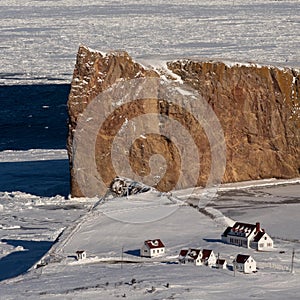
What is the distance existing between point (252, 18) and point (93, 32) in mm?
20099

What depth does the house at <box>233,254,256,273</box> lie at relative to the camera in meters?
27.6

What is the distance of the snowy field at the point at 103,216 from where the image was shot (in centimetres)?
2652

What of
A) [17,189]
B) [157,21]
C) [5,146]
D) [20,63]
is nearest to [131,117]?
[17,189]

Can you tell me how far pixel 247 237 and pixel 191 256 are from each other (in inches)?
107

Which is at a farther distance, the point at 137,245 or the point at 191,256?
the point at 137,245

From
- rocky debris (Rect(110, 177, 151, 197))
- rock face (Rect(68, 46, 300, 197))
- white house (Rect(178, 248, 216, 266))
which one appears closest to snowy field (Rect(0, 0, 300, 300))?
white house (Rect(178, 248, 216, 266))

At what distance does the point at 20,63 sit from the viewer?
273 feet

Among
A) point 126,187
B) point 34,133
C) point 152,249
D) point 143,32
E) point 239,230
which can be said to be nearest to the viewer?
point 152,249

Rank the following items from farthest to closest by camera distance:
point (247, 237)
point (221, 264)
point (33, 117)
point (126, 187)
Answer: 1. point (33, 117)
2. point (126, 187)
3. point (247, 237)
4. point (221, 264)

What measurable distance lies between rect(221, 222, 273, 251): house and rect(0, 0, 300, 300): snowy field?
38 cm

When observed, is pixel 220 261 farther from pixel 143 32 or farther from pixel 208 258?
pixel 143 32

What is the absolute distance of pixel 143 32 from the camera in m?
101

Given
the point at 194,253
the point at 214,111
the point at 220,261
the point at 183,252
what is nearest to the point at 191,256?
the point at 194,253

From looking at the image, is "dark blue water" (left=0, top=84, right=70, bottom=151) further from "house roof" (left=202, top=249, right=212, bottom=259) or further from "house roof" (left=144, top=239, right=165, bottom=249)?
"house roof" (left=202, top=249, right=212, bottom=259)
